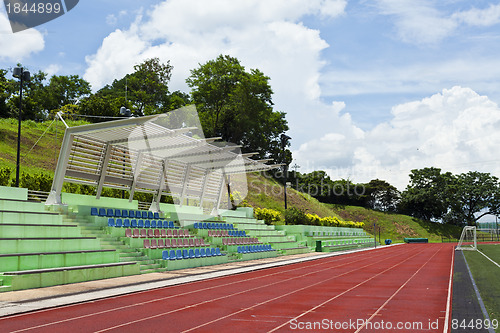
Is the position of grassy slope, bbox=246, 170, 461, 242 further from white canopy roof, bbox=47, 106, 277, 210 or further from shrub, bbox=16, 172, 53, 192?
shrub, bbox=16, 172, 53, 192

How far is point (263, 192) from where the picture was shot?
67062 mm

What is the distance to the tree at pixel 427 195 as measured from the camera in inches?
4006

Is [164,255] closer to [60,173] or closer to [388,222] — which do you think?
[60,173]

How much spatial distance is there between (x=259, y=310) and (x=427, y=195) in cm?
9746

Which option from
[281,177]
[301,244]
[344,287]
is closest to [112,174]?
[344,287]

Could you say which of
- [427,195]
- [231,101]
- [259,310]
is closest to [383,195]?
[427,195]

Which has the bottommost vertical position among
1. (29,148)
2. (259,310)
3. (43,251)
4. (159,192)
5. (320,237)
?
Answer: (320,237)

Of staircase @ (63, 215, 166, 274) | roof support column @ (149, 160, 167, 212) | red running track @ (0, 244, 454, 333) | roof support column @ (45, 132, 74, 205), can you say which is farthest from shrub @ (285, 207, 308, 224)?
red running track @ (0, 244, 454, 333)

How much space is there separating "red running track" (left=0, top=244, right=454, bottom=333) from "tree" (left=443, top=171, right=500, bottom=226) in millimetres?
94240

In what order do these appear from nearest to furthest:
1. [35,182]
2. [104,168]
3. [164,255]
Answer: [164,255] < [35,182] < [104,168]

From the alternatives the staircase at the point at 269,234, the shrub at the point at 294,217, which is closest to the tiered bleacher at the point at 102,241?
the staircase at the point at 269,234

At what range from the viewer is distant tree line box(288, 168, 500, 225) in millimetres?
102125

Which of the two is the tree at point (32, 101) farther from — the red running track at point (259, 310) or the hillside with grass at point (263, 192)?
the red running track at point (259, 310)

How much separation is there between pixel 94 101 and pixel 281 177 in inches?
1666
